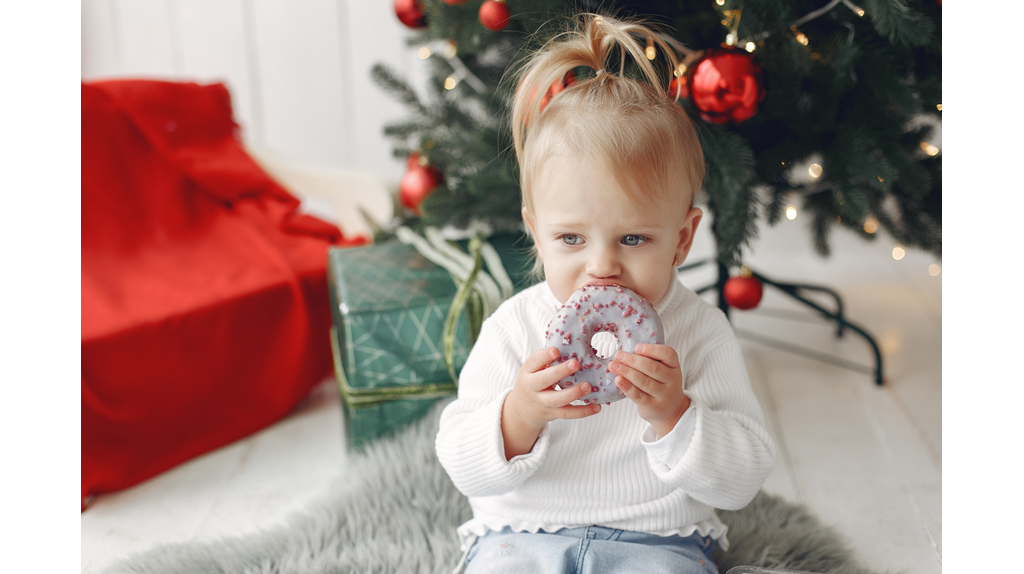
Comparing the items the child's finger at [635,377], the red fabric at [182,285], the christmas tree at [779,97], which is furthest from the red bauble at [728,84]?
the red fabric at [182,285]

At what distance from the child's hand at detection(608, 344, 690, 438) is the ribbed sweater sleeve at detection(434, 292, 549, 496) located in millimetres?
140

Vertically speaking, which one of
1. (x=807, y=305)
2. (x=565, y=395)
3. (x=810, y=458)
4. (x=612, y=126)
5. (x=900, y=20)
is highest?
(x=900, y=20)

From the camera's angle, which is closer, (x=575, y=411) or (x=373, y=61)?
(x=575, y=411)

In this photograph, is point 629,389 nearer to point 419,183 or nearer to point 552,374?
point 552,374

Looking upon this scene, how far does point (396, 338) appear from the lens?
1159 millimetres

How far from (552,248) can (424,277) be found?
0.53 m

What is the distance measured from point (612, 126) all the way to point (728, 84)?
1.19 ft

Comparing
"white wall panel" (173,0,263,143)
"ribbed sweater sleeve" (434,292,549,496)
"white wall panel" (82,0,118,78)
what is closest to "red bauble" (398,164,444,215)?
"ribbed sweater sleeve" (434,292,549,496)

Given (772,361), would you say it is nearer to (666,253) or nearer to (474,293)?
(474,293)

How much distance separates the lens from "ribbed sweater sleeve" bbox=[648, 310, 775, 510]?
727mm

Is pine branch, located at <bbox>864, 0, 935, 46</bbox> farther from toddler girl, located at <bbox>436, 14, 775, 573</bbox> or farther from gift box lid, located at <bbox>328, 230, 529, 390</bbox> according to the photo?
gift box lid, located at <bbox>328, 230, 529, 390</bbox>

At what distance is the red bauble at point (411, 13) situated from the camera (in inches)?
53.2

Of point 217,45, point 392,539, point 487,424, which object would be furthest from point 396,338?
point 217,45

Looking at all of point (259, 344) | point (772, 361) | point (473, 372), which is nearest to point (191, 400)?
point (259, 344)
